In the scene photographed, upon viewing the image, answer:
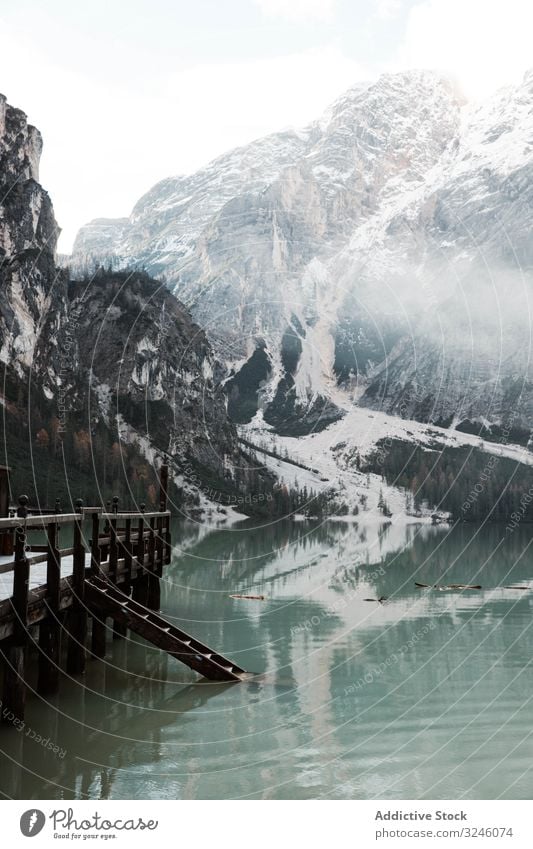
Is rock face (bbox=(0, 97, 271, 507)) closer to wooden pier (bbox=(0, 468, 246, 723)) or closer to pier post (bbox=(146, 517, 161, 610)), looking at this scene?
pier post (bbox=(146, 517, 161, 610))

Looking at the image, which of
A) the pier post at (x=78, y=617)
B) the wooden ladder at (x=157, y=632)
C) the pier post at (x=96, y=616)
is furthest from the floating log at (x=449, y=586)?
the pier post at (x=78, y=617)

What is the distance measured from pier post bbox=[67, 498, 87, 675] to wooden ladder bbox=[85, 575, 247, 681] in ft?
1.25

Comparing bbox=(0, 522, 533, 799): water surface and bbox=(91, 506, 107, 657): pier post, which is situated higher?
bbox=(91, 506, 107, 657): pier post

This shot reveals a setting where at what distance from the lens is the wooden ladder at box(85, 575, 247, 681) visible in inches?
682

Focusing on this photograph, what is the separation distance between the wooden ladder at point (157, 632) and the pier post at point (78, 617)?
15.0 inches

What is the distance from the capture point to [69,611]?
691 inches

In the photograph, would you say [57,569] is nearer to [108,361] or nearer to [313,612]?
[313,612]

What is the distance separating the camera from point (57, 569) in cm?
1516

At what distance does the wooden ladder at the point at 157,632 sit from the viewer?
56.8ft

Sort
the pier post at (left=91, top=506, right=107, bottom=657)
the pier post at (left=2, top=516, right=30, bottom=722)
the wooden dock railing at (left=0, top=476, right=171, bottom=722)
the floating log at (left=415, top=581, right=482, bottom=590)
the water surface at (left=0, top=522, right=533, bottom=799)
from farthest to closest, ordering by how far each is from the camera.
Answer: the floating log at (left=415, top=581, right=482, bottom=590) → the pier post at (left=91, top=506, right=107, bottom=657) → the wooden dock railing at (left=0, top=476, right=171, bottom=722) → the pier post at (left=2, top=516, right=30, bottom=722) → the water surface at (left=0, top=522, right=533, bottom=799)

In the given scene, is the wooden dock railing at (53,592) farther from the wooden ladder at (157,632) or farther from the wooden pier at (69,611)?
the wooden ladder at (157,632)

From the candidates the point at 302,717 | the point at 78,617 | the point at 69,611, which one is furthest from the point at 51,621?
the point at 302,717

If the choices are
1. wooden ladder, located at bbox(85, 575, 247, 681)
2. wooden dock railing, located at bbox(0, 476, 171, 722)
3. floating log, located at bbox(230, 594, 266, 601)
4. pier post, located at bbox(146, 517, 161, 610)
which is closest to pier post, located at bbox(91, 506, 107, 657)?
wooden dock railing, located at bbox(0, 476, 171, 722)
